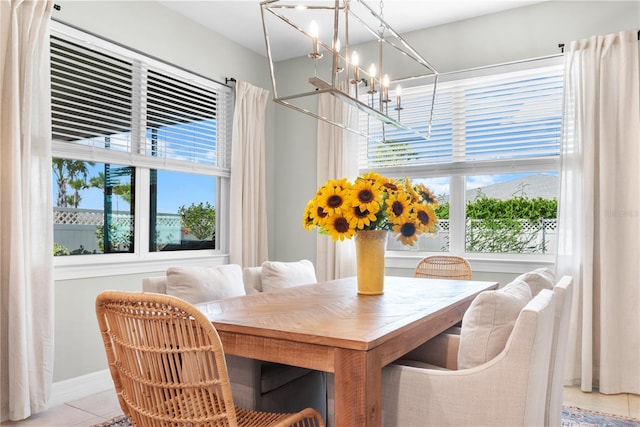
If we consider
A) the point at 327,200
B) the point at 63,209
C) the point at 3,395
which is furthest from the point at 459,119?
the point at 3,395

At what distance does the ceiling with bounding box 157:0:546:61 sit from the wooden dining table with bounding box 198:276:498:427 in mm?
2374

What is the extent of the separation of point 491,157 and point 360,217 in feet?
6.95

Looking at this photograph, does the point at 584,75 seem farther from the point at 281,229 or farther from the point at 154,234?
the point at 154,234

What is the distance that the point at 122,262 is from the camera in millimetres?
3410

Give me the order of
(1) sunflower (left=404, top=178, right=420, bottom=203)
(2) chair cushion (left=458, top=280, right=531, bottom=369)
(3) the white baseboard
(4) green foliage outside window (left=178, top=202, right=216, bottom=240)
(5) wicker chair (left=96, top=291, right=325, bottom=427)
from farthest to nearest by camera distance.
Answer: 1. (4) green foliage outside window (left=178, top=202, right=216, bottom=240)
2. (3) the white baseboard
3. (1) sunflower (left=404, top=178, right=420, bottom=203)
4. (2) chair cushion (left=458, top=280, right=531, bottom=369)
5. (5) wicker chair (left=96, top=291, right=325, bottom=427)

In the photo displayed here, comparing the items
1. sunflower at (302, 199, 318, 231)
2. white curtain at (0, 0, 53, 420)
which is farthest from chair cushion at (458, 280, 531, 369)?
white curtain at (0, 0, 53, 420)

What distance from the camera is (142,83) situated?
3611 millimetres

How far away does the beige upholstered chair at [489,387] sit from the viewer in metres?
1.38

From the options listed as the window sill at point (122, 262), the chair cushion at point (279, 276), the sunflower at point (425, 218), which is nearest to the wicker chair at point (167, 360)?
the sunflower at point (425, 218)

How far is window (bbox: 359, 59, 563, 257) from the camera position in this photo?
144 inches

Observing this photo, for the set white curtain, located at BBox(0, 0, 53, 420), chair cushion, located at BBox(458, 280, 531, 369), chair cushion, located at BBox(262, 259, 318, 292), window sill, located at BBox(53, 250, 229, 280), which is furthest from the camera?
window sill, located at BBox(53, 250, 229, 280)

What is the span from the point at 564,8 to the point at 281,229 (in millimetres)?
2983

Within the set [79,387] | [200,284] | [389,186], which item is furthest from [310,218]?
[79,387]

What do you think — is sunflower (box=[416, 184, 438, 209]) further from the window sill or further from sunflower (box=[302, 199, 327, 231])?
the window sill
